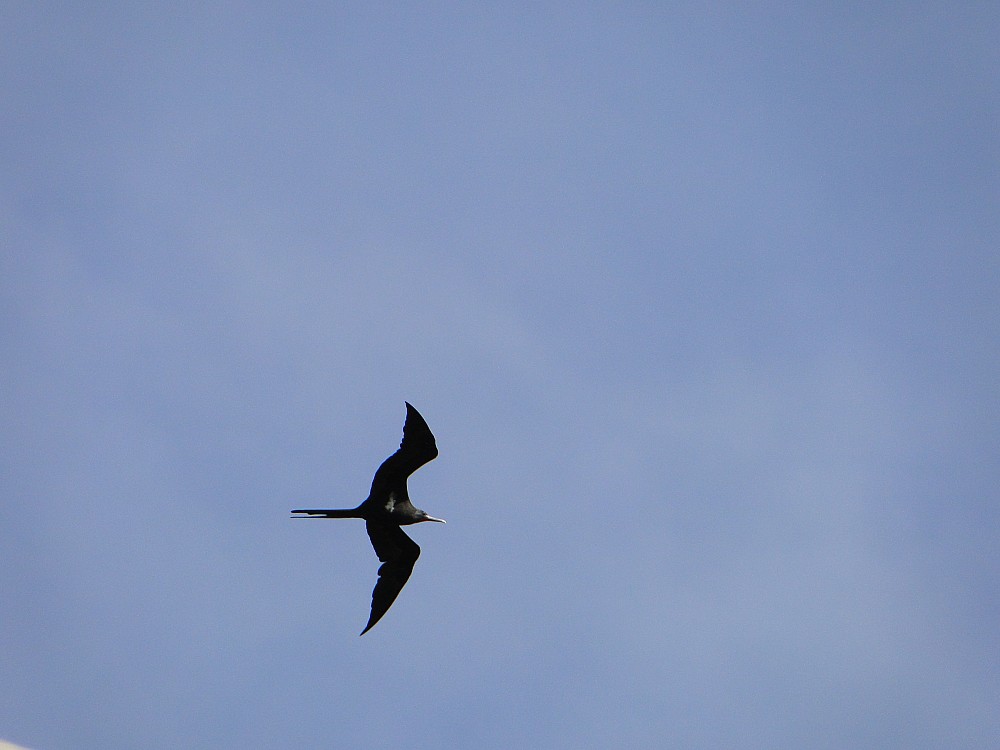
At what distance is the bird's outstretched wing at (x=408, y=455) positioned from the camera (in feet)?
57.8

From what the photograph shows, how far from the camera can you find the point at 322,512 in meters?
17.1

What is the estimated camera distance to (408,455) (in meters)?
18.0

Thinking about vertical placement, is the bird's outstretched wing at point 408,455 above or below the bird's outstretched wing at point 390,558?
above

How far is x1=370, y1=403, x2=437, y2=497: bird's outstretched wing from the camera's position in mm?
17625

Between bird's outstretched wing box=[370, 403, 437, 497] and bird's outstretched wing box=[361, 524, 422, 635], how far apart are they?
1.09 m

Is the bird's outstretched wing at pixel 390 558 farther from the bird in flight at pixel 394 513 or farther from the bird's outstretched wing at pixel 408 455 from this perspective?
the bird's outstretched wing at pixel 408 455

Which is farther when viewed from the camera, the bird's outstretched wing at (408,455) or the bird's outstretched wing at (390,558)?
the bird's outstretched wing at (390,558)

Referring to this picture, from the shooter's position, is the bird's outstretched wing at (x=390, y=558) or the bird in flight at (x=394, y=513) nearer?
the bird in flight at (x=394, y=513)

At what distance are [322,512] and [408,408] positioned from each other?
2.60m

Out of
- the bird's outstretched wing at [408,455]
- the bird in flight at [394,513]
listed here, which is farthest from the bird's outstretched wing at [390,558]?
the bird's outstretched wing at [408,455]

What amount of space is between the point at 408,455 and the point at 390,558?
263 centimetres

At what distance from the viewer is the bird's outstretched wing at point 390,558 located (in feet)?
62.0

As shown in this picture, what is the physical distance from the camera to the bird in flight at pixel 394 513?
1773cm

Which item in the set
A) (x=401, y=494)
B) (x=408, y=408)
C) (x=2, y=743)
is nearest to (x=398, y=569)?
(x=401, y=494)
